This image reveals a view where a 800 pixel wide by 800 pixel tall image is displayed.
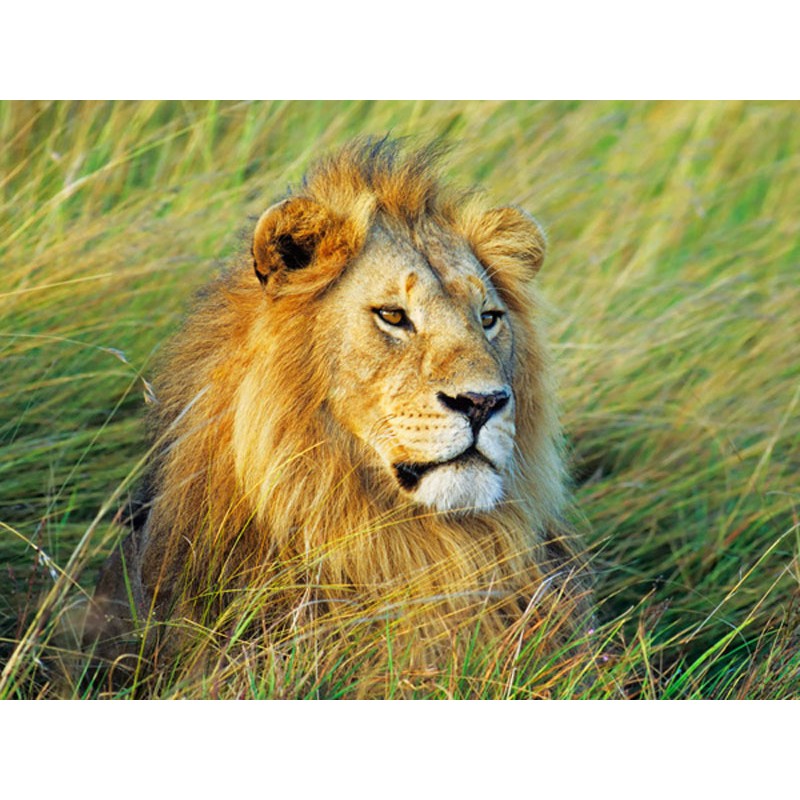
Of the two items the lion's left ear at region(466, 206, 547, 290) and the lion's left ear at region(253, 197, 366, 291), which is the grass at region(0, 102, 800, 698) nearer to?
the lion's left ear at region(253, 197, 366, 291)

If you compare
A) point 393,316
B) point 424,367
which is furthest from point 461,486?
point 393,316

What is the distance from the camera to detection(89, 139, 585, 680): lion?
345cm

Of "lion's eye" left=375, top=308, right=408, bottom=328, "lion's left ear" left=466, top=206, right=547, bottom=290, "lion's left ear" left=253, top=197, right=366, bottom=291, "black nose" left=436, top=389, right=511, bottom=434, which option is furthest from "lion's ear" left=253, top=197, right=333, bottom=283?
"black nose" left=436, top=389, right=511, bottom=434

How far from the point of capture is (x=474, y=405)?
10.9 feet

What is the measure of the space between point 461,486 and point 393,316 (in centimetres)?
49

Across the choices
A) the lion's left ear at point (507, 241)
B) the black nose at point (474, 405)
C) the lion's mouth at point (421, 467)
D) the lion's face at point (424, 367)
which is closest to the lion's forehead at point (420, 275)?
the lion's face at point (424, 367)

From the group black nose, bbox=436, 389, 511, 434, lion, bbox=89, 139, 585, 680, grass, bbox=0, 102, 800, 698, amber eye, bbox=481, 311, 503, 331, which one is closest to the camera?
black nose, bbox=436, 389, 511, 434

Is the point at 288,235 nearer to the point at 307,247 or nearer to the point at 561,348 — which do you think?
the point at 307,247

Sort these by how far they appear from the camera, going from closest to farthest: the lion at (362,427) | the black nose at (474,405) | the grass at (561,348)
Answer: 1. the black nose at (474,405)
2. the lion at (362,427)
3. the grass at (561,348)

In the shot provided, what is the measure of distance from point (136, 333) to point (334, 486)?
1648 millimetres

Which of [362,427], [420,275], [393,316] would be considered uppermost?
[420,275]

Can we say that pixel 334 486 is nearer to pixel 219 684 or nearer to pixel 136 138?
pixel 219 684

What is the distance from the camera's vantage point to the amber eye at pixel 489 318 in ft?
12.0

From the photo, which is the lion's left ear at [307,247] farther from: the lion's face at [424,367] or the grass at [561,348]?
the grass at [561,348]
